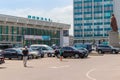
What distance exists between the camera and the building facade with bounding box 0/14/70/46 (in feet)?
331

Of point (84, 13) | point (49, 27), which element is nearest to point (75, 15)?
point (84, 13)

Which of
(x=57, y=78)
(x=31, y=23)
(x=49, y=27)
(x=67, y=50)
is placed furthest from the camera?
(x=49, y=27)

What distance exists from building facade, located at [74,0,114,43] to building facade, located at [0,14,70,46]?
26.8m

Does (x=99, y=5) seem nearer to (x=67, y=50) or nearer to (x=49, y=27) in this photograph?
(x=49, y=27)

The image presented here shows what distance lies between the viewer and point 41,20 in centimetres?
11556

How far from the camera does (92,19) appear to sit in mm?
160125

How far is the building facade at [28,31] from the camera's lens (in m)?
101

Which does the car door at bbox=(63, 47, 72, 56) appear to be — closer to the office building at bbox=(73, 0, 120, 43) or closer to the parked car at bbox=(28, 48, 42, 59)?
the parked car at bbox=(28, 48, 42, 59)

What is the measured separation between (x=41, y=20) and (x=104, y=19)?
49228 millimetres

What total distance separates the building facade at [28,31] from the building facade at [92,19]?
26.8 metres

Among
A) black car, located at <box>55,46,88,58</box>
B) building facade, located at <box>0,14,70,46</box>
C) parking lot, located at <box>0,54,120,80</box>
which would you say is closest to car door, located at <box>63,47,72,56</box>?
black car, located at <box>55,46,88,58</box>

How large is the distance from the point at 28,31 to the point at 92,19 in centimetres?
5364

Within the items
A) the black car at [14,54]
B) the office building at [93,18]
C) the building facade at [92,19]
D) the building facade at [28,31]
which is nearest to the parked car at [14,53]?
the black car at [14,54]

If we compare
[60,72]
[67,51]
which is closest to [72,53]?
[67,51]
